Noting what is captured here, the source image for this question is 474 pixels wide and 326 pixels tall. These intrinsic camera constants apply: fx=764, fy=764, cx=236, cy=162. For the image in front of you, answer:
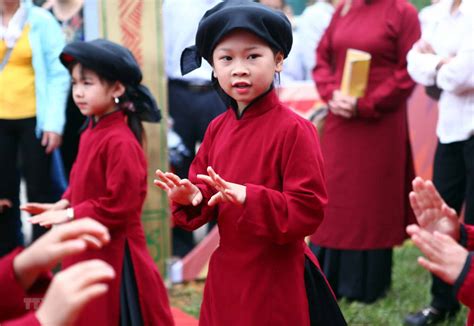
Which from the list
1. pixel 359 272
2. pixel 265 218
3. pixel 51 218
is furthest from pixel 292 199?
pixel 359 272

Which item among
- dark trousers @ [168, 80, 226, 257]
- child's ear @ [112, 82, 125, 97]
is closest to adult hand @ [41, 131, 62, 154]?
child's ear @ [112, 82, 125, 97]

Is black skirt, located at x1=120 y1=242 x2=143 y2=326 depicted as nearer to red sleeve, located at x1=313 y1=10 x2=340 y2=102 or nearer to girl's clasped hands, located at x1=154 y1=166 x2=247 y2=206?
girl's clasped hands, located at x1=154 y1=166 x2=247 y2=206

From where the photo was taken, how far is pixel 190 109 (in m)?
5.20

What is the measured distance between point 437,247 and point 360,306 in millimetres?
2639

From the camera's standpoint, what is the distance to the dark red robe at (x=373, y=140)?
173 inches

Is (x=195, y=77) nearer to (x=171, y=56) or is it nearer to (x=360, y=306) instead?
(x=171, y=56)

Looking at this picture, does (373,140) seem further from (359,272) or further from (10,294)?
(10,294)

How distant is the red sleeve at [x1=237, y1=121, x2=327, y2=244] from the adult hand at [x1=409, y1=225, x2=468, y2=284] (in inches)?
23.4

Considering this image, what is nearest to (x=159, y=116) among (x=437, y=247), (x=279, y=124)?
(x=279, y=124)

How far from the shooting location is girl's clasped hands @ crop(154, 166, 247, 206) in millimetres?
2430

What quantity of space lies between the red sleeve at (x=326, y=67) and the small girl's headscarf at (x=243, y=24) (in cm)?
184

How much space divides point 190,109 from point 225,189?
9.21 feet

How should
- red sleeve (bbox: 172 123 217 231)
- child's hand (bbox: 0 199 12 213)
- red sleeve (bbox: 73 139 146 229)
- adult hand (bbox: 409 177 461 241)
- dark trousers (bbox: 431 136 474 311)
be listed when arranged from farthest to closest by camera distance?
child's hand (bbox: 0 199 12 213) < dark trousers (bbox: 431 136 474 311) < red sleeve (bbox: 73 139 146 229) < red sleeve (bbox: 172 123 217 231) < adult hand (bbox: 409 177 461 241)

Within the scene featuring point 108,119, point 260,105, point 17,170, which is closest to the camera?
point 260,105
